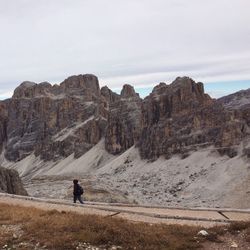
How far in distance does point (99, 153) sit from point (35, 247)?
560 feet

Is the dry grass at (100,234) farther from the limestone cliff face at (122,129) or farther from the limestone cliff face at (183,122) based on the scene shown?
the limestone cliff face at (122,129)

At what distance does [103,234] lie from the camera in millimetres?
17766

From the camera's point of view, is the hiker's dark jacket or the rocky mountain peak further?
the rocky mountain peak

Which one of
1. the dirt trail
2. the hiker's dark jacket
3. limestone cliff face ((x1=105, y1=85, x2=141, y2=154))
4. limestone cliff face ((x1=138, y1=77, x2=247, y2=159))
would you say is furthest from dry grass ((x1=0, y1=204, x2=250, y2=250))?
limestone cliff face ((x1=105, y1=85, x2=141, y2=154))

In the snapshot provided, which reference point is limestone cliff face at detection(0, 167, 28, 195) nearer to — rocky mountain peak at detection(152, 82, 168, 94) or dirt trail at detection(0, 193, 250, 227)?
dirt trail at detection(0, 193, 250, 227)

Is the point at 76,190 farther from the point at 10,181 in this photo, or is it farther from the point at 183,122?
the point at 183,122

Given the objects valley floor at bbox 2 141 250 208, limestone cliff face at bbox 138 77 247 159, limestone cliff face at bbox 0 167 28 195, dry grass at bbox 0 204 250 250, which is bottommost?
valley floor at bbox 2 141 250 208

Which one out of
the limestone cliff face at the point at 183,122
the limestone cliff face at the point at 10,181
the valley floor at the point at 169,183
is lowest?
the valley floor at the point at 169,183

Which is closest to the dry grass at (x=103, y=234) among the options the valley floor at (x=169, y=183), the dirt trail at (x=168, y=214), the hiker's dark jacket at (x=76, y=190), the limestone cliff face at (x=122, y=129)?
the dirt trail at (x=168, y=214)

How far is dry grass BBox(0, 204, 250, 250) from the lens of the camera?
56.1 ft

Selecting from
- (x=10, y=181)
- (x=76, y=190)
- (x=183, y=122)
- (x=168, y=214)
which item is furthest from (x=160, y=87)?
(x=168, y=214)

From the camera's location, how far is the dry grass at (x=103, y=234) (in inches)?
673

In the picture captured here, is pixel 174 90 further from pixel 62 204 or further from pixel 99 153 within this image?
pixel 62 204

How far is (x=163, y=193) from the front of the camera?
108 meters
